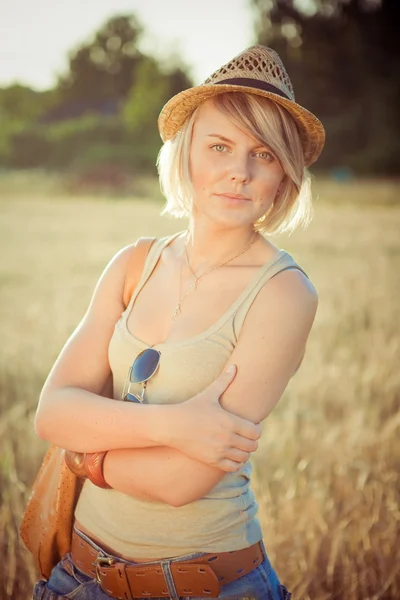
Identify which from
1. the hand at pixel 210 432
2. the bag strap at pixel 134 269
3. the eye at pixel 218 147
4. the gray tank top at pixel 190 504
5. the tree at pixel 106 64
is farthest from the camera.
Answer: the tree at pixel 106 64

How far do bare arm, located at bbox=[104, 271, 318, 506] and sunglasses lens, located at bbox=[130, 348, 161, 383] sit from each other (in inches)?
7.0

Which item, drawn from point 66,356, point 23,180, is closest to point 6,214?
point 23,180

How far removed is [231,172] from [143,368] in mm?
540

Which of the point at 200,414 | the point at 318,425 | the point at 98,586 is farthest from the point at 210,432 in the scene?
the point at 318,425

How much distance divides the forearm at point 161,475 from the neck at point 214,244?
1.73 ft

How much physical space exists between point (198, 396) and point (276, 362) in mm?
206

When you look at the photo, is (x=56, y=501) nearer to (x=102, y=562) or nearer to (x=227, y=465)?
(x=102, y=562)

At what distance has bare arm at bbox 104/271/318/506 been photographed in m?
1.67

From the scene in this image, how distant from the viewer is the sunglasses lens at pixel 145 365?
1.73 metres

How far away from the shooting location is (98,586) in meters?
1.80

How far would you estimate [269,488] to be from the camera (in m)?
3.44

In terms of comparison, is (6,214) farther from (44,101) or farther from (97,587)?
(97,587)

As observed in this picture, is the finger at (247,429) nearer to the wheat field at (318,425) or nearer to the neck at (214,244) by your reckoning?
the neck at (214,244)

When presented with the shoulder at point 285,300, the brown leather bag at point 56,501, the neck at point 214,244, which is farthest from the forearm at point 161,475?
the neck at point 214,244
